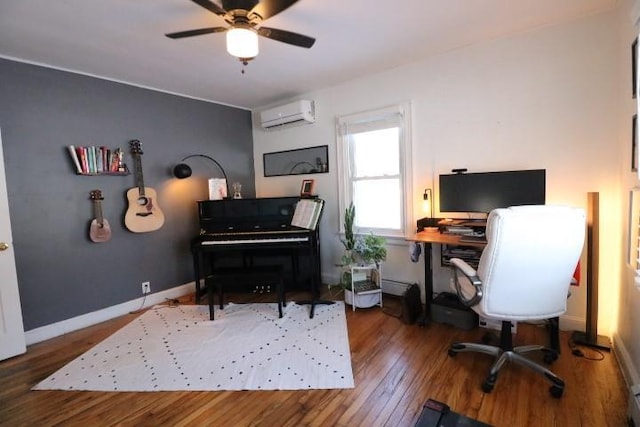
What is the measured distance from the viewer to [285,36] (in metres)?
1.85

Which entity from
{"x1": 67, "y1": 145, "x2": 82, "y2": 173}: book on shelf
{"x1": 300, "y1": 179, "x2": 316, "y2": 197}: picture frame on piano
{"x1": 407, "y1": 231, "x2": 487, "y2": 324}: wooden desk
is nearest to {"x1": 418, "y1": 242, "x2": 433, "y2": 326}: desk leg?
{"x1": 407, "y1": 231, "x2": 487, "y2": 324}: wooden desk

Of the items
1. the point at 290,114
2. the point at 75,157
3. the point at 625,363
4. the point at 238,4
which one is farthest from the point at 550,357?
the point at 75,157

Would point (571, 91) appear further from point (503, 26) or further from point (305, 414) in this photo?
point (305, 414)

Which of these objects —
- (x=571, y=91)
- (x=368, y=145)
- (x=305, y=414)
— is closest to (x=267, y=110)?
(x=368, y=145)

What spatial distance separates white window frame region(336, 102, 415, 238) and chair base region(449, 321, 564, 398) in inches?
50.2

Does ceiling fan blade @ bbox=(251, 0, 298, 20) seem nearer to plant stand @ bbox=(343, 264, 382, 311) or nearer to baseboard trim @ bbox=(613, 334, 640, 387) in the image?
plant stand @ bbox=(343, 264, 382, 311)

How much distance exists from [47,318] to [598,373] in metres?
4.16

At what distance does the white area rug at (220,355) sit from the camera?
1941 millimetres

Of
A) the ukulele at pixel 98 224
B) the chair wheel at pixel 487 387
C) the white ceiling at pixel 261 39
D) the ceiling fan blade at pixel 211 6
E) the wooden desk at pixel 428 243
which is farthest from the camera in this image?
the ukulele at pixel 98 224

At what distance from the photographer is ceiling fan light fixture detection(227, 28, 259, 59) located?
175cm

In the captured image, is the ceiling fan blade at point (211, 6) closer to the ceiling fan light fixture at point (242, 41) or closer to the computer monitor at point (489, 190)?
the ceiling fan light fixture at point (242, 41)

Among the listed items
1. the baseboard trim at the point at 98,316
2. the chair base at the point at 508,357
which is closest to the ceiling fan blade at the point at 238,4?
the chair base at the point at 508,357

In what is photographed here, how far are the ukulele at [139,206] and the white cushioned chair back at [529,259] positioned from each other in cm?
309

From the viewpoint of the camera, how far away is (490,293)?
1.72 m
